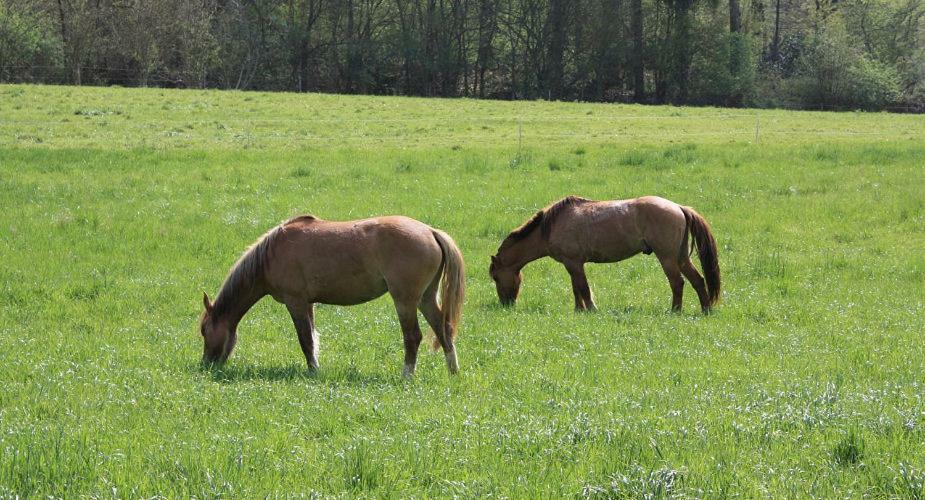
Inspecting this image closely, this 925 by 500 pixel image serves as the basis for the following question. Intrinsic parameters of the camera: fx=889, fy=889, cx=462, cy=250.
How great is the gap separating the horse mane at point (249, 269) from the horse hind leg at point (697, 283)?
20.6ft

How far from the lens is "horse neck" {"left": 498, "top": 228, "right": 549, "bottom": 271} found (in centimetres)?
1384

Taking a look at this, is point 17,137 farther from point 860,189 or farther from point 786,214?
point 860,189

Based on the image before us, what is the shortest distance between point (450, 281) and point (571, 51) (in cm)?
6418

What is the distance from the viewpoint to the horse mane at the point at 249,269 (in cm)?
924

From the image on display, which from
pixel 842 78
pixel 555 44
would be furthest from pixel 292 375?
pixel 842 78

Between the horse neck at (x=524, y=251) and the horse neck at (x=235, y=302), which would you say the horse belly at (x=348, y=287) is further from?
the horse neck at (x=524, y=251)

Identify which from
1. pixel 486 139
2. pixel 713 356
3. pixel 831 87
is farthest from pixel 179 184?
pixel 831 87

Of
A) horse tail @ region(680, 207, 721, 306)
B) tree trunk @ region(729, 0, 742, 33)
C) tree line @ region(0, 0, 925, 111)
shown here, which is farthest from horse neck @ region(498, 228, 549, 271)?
tree trunk @ region(729, 0, 742, 33)

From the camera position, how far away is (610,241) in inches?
520

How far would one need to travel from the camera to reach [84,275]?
14383mm

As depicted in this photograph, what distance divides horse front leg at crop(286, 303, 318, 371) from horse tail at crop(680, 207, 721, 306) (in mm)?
6026

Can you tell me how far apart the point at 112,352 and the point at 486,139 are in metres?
23.5

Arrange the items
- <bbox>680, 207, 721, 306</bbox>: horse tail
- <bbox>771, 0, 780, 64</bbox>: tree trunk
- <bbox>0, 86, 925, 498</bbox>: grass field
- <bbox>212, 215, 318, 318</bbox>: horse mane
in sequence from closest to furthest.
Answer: <bbox>0, 86, 925, 498</bbox>: grass field < <bbox>212, 215, 318, 318</bbox>: horse mane < <bbox>680, 207, 721, 306</bbox>: horse tail < <bbox>771, 0, 780, 64</bbox>: tree trunk

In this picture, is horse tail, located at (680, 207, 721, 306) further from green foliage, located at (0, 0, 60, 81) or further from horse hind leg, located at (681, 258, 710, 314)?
green foliage, located at (0, 0, 60, 81)
